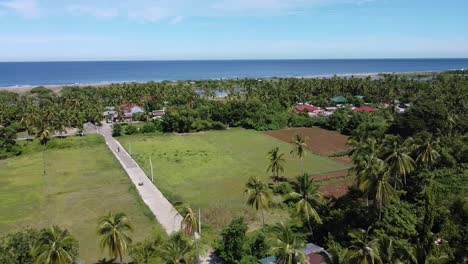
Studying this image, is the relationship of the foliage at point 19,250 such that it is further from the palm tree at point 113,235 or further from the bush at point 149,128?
the bush at point 149,128

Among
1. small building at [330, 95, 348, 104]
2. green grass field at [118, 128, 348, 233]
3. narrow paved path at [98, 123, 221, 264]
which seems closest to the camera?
narrow paved path at [98, 123, 221, 264]

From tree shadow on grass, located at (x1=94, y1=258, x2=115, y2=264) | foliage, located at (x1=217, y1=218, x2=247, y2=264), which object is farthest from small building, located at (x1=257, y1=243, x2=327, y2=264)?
tree shadow on grass, located at (x1=94, y1=258, x2=115, y2=264)

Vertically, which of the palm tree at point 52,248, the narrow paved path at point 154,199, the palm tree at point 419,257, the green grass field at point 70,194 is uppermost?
the palm tree at point 419,257

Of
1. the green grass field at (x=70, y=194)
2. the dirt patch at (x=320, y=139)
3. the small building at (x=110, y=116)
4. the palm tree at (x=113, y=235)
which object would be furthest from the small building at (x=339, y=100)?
the palm tree at (x=113, y=235)

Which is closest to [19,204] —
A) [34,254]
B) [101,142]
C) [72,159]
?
[72,159]

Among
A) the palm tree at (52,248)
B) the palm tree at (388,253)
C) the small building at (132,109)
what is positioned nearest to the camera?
the palm tree at (388,253)

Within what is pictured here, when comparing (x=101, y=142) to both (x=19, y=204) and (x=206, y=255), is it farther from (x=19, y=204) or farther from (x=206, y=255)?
(x=206, y=255)

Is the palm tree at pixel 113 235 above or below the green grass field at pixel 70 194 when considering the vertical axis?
above

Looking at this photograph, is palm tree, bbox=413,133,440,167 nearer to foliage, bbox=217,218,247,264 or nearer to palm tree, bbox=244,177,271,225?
palm tree, bbox=244,177,271,225
